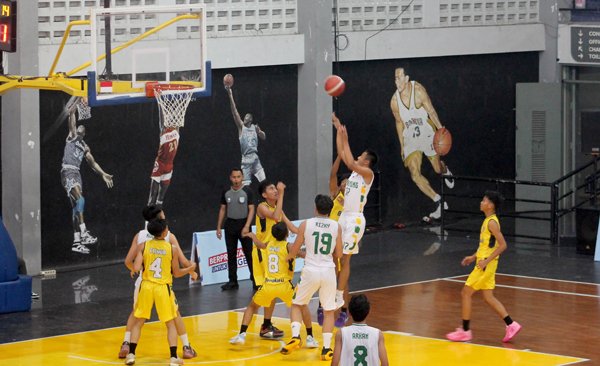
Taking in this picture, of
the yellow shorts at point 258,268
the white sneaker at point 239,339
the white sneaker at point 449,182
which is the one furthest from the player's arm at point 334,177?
the white sneaker at point 449,182

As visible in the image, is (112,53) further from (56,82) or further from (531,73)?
(531,73)

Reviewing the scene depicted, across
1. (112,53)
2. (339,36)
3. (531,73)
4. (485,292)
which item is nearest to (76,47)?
(112,53)

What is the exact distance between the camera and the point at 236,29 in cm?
2556

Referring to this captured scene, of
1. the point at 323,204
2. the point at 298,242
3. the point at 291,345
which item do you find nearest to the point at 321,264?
the point at 298,242

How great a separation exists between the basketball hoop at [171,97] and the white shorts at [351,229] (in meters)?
3.25

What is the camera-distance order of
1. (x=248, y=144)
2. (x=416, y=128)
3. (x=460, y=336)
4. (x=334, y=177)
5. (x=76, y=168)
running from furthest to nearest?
1. (x=416, y=128)
2. (x=248, y=144)
3. (x=76, y=168)
4. (x=334, y=177)
5. (x=460, y=336)

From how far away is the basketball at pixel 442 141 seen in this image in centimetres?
2900

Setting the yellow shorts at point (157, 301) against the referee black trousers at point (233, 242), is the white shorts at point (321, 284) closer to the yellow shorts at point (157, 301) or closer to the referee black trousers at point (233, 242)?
the yellow shorts at point (157, 301)

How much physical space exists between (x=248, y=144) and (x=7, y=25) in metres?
8.34

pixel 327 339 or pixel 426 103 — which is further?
pixel 426 103

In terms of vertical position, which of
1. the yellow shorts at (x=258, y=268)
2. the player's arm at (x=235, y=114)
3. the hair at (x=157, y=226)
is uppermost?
the player's arm at (x=235, y=114)

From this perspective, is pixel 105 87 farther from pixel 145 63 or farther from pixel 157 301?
pixel 157 301

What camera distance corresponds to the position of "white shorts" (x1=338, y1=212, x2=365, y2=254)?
1823 centimetres

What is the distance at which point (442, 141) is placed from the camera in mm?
29078
